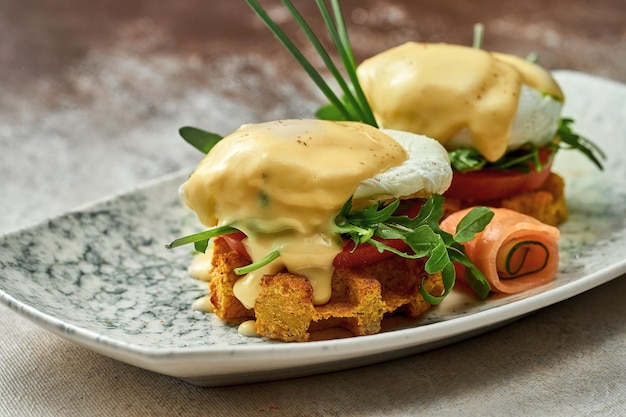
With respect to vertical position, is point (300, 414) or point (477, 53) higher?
point (477, 53)

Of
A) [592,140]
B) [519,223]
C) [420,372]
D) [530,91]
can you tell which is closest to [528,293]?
[519,223]

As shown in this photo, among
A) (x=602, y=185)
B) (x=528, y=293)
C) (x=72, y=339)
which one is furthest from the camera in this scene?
(x=602, y=185)

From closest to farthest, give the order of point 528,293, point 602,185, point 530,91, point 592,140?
point 528,293 → point 530,91 → point 602,185 → point 592,140

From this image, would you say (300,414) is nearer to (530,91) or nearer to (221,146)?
(221,146)

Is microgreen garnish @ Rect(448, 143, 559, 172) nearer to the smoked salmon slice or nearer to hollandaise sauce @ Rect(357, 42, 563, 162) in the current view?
hollandaise sauce @ Rect(357, 42, 563, 162)

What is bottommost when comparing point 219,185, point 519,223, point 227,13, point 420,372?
point 227,13

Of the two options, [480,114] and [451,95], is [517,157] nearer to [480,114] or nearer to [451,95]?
[480,114]

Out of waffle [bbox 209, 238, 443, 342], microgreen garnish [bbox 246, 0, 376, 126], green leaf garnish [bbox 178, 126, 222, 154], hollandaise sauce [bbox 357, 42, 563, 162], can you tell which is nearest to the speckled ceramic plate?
waffle [bbox 209, 238, 443, 342]

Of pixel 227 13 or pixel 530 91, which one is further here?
pixel 227 13
